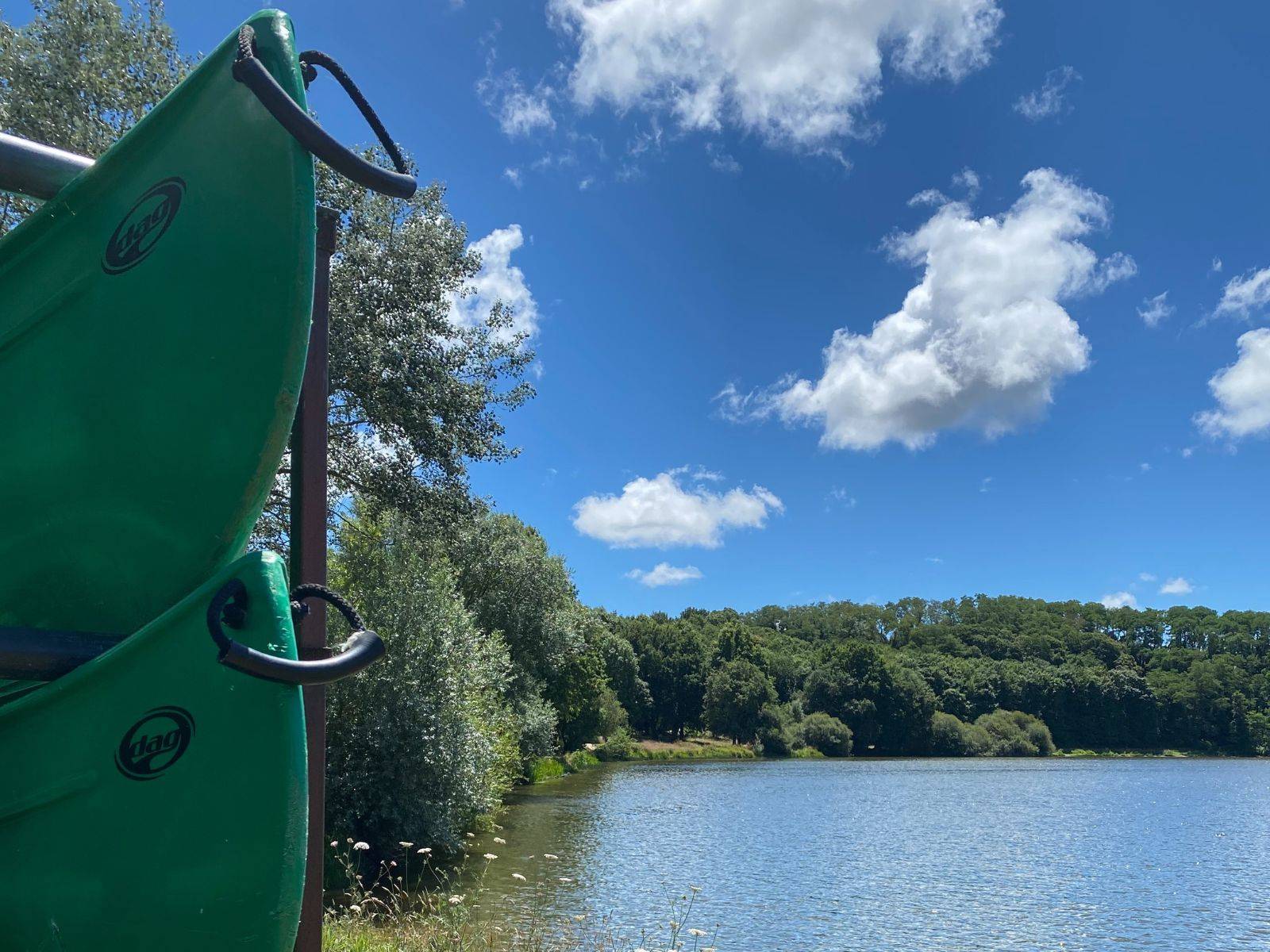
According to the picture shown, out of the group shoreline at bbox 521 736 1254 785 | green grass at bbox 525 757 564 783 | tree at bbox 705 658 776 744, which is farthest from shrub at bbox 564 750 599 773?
tree at bbox 705 658 776 744

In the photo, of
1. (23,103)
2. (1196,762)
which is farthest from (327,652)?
(1196,762)

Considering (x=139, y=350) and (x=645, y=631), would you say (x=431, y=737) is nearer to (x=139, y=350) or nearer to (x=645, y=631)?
(x=139, y=350)

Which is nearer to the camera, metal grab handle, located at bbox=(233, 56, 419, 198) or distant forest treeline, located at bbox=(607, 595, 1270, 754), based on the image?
metal grab handle, located at bbox=(233, 56, 419, 198)

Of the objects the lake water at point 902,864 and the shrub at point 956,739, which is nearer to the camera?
the lake water at point 902,864

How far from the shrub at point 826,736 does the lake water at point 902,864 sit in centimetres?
3580

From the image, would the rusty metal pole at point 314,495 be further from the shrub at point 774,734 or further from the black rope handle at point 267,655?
the shrub at point 774,734

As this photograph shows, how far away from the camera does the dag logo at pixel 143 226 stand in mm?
1678

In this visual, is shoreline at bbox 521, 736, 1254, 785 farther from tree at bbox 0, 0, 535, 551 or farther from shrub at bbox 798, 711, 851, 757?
tree at bbox 0, 0, 535, 551

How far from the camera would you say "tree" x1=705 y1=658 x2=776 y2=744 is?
79312mm

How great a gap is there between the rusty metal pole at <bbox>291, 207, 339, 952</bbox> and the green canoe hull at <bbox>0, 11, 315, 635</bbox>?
960 mm

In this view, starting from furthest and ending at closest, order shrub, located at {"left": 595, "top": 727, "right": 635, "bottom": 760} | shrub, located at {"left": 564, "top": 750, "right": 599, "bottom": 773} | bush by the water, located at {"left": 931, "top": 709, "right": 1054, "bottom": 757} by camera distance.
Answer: bush by the water, located at {"left": 931, "top": 709, "right": 1054, "bottom": 757} → shrub, located at {"left": 595, "top": 727, "right": 635, "bottom": 760} → shrub, located at {"left": 564, "top": 750, "right": 599, "bottom": 773}

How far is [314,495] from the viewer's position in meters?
2.76

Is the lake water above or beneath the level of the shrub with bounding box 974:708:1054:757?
beneath

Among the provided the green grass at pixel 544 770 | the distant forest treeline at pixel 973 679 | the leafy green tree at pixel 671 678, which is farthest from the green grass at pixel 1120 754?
the green grass at pixel 544 770
